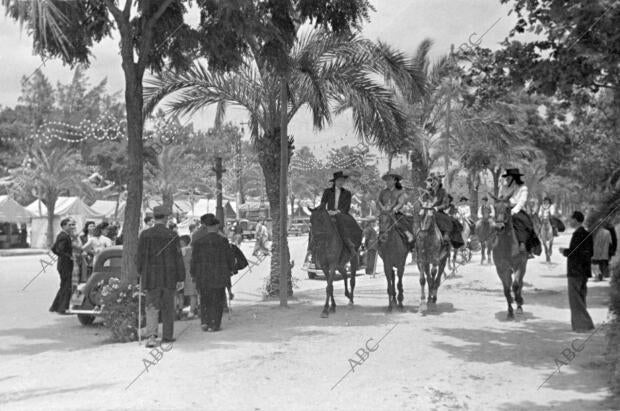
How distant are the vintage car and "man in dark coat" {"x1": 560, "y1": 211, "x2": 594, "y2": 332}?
7.74 metres

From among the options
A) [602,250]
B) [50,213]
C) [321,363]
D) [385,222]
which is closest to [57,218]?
[50,213]

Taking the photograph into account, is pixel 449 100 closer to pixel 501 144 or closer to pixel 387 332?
pixel 501 144

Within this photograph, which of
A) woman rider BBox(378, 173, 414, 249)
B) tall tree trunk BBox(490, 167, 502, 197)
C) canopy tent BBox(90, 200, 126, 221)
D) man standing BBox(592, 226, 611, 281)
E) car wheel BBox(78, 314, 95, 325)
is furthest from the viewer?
canopy tent BBox(90, 200, 126, 221)

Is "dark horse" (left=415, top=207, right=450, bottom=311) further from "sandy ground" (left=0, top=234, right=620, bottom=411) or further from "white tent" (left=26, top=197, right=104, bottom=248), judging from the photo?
"white tent" (left=26, top=197, right=104, bottom=248)

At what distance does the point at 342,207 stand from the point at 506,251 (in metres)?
3.23

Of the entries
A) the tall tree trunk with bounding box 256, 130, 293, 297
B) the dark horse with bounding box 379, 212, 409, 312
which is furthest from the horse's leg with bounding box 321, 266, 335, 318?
the tall tree trunk with bounding box 256, 130, 293, 297

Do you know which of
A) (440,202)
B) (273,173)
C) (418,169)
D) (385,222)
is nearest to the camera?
(385,222)

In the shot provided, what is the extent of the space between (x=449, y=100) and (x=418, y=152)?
2231 mm

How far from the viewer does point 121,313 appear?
9.93 metres

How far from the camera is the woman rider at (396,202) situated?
12.7 meters

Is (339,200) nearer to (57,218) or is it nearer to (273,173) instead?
(273,173)

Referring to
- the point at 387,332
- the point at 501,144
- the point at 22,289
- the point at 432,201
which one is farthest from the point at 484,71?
the point at 501,144

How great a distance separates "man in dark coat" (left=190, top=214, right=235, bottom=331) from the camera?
10797mm

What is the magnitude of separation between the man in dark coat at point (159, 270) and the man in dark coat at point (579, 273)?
19.5ft
